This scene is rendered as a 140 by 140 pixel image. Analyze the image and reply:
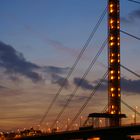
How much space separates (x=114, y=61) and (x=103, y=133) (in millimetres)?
17347

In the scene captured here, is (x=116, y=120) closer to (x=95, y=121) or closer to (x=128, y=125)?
(x=128, y=125)

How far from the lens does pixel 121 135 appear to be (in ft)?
374

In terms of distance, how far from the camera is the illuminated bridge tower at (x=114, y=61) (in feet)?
344

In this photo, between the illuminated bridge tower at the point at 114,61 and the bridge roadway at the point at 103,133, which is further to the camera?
the illuminated bridge tower at the point at 114,61

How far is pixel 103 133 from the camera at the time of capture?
11531 cm

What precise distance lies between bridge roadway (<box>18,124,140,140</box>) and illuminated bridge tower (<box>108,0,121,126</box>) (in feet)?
6.86

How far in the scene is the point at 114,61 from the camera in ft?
349

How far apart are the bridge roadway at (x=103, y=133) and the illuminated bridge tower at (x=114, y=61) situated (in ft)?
6.86

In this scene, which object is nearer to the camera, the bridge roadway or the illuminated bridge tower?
the bridge roadway

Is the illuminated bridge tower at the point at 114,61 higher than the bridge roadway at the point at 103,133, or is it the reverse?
the illuminated bridge tower at the point at 114,61

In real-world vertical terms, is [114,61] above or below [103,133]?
above

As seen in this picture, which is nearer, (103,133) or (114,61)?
(114,61)

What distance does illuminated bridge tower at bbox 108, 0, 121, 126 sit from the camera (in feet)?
344

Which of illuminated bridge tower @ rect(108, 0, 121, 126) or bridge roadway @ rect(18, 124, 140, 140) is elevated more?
illuminated bridge tower @ rect(108, 0, 121, 126)
